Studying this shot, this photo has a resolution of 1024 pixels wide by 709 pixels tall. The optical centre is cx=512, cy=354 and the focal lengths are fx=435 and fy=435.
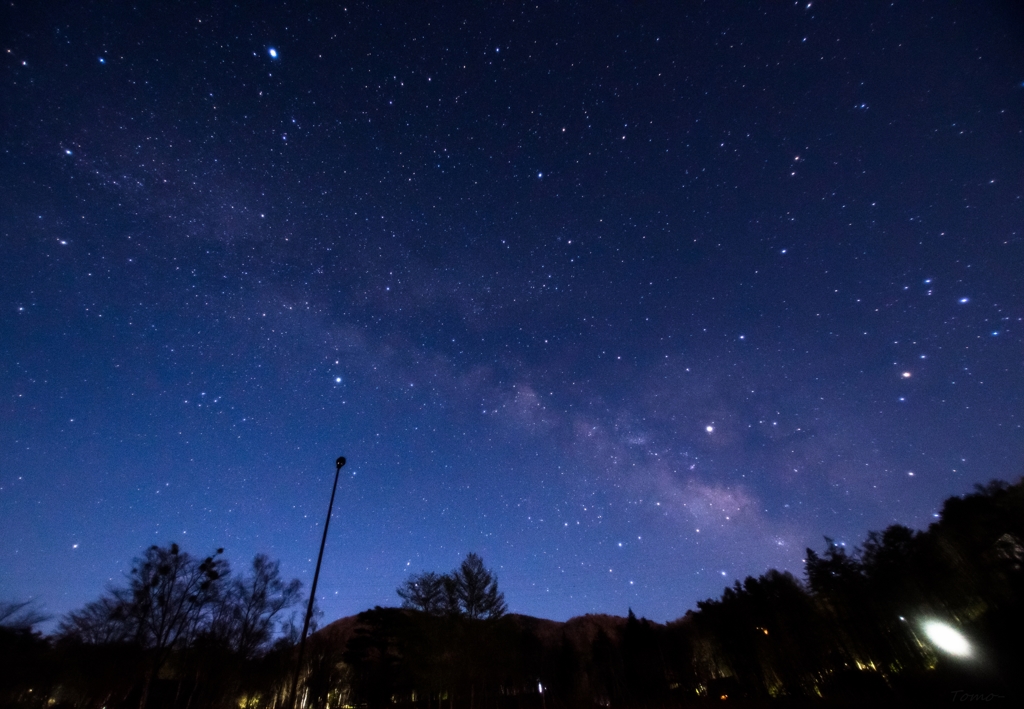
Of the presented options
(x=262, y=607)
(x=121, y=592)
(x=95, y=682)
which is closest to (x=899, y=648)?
(x=262, y=607)

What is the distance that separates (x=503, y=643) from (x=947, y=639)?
40451mm

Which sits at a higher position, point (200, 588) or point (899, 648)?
point (200, 588)

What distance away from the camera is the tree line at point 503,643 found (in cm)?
3441

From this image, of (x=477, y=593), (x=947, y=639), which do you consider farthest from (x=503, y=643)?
(x=947, y=639)

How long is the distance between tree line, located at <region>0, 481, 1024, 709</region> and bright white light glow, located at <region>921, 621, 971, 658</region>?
62 centimetres

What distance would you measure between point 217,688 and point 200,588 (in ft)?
42.7

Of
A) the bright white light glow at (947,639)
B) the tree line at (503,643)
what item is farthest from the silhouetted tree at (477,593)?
the bright white light glow at (947,639)

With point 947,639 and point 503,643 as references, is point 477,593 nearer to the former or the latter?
point 503,643

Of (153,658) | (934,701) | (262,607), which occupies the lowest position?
(934,701)

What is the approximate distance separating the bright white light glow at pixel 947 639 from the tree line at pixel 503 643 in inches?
24.3

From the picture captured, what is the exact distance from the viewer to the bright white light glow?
36812mm

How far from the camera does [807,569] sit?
5622 cm

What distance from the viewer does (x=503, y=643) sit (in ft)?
133

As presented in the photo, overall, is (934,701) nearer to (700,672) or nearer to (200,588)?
(700,672)
